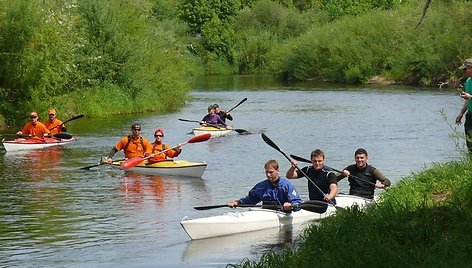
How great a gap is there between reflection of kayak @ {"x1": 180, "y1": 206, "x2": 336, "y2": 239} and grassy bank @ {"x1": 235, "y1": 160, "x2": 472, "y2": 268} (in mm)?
2773

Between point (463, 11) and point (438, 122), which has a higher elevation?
point (463, 11)

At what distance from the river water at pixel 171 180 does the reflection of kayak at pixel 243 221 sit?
0.14 meters

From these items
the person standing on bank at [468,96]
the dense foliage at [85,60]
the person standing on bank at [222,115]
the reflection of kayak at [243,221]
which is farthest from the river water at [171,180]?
the dense foliage at [85,60]

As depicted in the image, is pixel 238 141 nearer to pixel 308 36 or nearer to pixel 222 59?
pixel 308 36

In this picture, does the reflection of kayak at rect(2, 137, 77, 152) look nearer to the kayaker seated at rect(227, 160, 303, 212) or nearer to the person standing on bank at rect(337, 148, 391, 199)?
the kayaker seated at rect(227, 160, 303, 212)

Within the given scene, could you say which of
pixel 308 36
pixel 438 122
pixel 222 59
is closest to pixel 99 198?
pixel 438 122

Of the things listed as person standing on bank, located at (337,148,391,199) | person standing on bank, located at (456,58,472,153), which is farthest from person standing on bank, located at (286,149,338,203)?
person standing on bank, located at (456,58,472,153)

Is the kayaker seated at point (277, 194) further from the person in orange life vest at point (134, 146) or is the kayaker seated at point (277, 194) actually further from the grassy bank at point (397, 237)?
the person in orange life vest at point (134, 146)

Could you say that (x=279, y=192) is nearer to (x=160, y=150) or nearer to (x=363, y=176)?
(x=363, y=176)

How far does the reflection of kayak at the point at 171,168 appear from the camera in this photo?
20953 millimetres

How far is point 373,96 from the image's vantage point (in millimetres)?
51375

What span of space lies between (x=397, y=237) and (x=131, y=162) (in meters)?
12.2

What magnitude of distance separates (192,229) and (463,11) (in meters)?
39.2

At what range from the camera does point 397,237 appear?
964 centimetres
